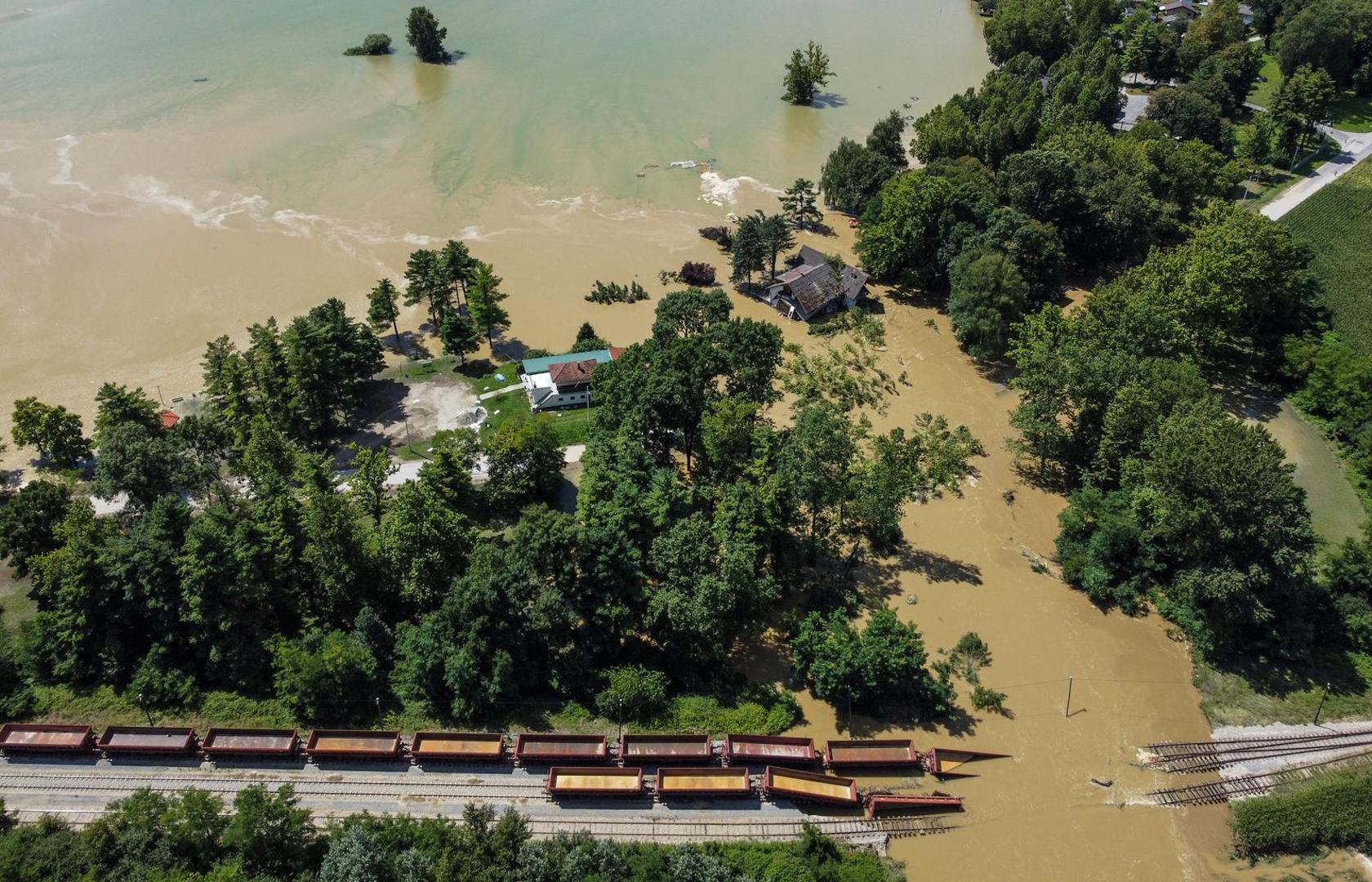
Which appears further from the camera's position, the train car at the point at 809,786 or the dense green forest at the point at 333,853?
the train car at the point at 809,786

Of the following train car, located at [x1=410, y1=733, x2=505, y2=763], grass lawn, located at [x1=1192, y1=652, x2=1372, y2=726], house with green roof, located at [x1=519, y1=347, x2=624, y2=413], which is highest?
house with green roof, located at [x1=519, y1=347, x2=624, y2=413]

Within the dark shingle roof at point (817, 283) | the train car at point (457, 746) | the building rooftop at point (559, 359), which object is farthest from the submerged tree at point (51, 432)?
the dark shingle roof at point (817, 283)

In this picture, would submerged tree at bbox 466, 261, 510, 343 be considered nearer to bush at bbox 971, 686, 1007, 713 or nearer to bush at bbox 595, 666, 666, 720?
bush at bbox 595, 666, 666, 720

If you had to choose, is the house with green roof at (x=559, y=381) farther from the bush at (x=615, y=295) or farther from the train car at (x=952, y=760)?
the train car at (x=952, y=760)

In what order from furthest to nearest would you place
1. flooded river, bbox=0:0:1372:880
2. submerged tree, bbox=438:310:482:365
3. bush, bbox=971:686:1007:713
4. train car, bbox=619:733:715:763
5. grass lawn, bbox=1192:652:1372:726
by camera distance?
1. submerged tree, bbox=438:310:482:365
2. bush, bbox=971:686:1007:713
3. grass lawn, bbox=1192:652:1372:726
4. flooded river, bbox=0:0:1372:880
5. train car, bbox=619:733:715:763

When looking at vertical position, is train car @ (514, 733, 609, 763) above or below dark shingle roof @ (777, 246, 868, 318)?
below

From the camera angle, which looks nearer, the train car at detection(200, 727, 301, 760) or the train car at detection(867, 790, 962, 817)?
the train car at detection(867, 790, 962, 817)

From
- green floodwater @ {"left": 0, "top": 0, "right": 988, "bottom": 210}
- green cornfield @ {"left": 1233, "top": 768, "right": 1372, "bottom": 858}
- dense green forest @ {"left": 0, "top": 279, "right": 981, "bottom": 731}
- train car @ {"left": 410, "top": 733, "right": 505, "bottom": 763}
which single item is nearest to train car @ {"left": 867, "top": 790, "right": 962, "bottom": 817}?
dense green forest @ {"left": 0, "top": 279, "right": 981, "bottom": 731}
